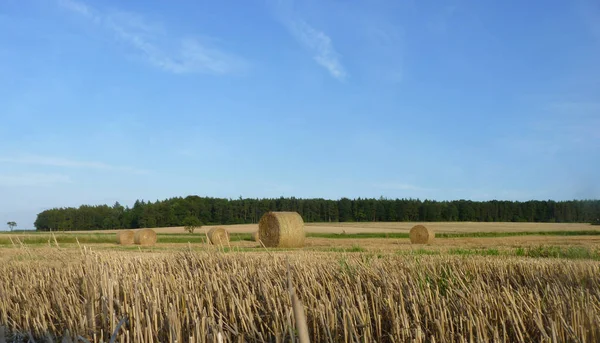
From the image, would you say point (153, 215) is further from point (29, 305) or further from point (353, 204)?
point (29, 305)

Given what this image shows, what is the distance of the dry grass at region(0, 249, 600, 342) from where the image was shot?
Result: 3.32 m

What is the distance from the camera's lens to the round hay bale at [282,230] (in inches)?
984

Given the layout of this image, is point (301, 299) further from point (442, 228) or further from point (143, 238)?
point (442, 228)

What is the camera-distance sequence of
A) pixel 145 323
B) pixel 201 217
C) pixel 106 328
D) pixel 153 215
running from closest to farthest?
pixel 145 323
pixel 106 328
pixel 153 215
pixel 201 217

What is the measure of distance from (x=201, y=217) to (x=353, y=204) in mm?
23054

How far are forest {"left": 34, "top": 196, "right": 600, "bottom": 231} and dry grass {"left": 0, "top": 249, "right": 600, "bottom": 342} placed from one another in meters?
66.8

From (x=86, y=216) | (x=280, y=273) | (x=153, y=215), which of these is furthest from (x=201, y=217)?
(x=280, y=273)

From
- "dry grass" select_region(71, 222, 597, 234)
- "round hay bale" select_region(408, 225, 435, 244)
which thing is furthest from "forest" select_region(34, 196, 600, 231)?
"round hay bale" select_region(408, 225, 435, 244)

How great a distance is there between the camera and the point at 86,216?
78000mm

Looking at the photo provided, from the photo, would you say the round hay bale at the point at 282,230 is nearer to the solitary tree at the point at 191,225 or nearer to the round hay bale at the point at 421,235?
the round hay bale at the point at 421,235

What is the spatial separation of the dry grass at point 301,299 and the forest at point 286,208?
66.8 m

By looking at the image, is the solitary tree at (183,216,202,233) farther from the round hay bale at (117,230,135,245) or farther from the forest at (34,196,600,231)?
the forest at (34,196,600,231)

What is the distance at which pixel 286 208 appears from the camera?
8406 cm

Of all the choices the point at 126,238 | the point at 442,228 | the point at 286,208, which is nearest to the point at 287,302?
the point at 126,238
